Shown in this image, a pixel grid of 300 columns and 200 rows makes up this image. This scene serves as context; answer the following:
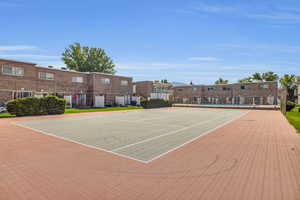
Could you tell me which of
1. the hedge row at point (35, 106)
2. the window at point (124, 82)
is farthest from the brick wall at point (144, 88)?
the hedge row at point (35, 106)

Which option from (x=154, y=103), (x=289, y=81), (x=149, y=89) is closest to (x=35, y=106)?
(x=154, y=103)

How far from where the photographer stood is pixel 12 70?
2478 centimetres

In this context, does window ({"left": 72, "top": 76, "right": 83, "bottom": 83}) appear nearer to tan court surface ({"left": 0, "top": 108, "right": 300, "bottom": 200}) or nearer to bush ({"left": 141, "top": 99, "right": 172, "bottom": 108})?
bush ({"left": 141, "top": 99, "right": 172, "bottom": 108})

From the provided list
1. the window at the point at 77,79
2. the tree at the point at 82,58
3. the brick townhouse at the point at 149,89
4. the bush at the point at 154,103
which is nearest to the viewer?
the window at the point at 77,79

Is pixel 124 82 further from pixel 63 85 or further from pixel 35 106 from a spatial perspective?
pixel 35 106

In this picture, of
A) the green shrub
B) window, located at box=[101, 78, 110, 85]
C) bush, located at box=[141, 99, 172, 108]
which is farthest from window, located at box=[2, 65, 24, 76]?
bush, located at box=[141, 99, 172, 108]

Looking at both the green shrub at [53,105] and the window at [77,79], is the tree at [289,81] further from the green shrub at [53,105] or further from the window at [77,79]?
the green shrub at [53,105]

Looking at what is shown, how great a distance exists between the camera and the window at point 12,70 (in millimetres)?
24028

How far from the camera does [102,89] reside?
36.8 m

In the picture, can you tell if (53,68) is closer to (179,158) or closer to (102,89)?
(102,89)

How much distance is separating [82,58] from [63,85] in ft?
85.3

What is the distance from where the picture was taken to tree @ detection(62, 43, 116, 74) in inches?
2133

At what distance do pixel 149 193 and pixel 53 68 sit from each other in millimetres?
32116

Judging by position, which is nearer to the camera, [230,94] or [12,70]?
[12,70]
